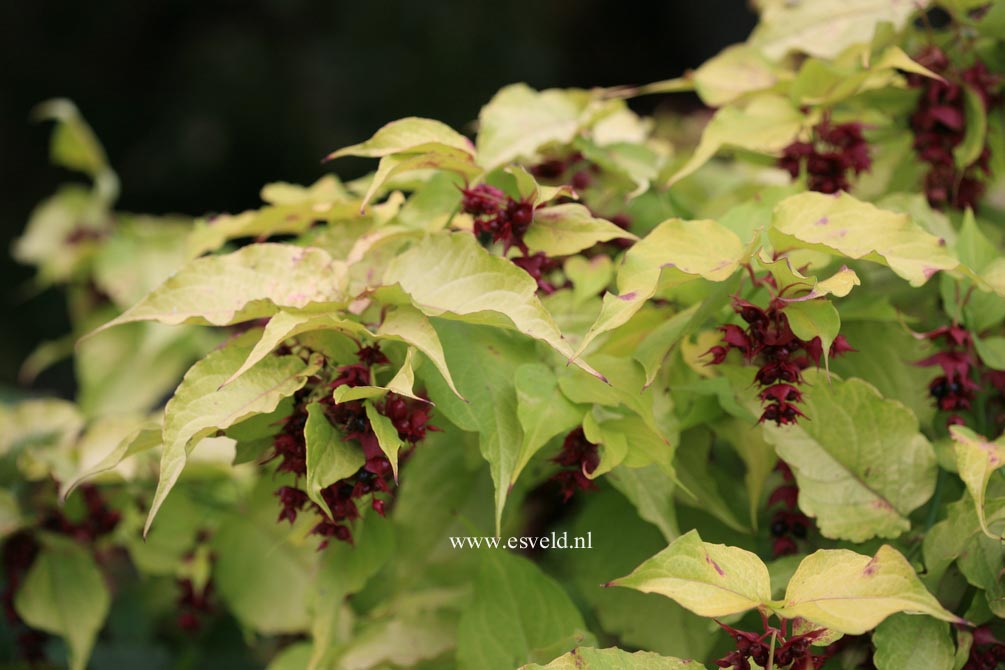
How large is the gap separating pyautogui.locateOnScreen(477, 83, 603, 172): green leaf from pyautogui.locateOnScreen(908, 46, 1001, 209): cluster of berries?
0.30 m

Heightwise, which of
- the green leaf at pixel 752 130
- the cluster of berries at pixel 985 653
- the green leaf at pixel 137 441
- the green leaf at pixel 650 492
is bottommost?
the cluster of berries at pixel 985 653

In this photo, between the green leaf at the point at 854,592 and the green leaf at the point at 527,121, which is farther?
the green leaf at the point at 527,121

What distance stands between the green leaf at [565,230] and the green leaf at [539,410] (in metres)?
0.09

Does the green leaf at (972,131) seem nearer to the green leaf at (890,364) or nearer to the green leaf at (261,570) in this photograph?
the green leaf at (890,364)

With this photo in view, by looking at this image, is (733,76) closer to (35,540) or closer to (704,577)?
(704,577)

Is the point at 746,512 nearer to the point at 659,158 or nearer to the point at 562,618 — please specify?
the point at 562,618

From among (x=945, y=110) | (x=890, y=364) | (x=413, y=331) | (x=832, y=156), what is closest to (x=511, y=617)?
(x=413, y=331)

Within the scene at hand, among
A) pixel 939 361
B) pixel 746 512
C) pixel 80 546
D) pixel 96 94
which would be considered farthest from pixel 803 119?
pixel 96 94

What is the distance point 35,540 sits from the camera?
3.05ft

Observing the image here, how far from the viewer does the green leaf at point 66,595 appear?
88 centimetres

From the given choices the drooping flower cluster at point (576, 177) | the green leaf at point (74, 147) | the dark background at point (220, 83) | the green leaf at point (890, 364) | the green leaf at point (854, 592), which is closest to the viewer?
the green leaf at point (854, 592)

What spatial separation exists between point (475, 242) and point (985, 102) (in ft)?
1.68

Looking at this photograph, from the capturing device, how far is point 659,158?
2.96ft

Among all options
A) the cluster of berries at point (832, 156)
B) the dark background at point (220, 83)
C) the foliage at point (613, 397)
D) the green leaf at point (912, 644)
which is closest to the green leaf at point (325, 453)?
the foliage at point (613, 397)
